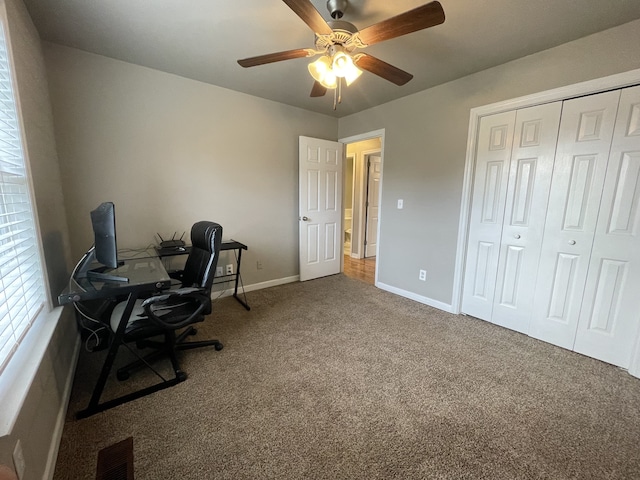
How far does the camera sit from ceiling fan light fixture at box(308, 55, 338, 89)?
1.61 metres

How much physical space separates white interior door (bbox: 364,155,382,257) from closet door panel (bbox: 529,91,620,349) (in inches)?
114

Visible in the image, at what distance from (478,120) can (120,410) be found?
139 inches

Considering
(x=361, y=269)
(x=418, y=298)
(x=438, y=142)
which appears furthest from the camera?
(x=361, y=269)

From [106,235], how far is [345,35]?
1.78 meters

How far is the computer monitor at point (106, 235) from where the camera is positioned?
1.51 m

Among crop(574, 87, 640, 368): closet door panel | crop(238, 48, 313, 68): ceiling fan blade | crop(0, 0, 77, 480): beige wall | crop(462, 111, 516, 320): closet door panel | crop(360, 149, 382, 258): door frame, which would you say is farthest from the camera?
crop(360, 149, 382, 258): door frame

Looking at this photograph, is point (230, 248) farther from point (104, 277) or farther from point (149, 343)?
point (104, 277)

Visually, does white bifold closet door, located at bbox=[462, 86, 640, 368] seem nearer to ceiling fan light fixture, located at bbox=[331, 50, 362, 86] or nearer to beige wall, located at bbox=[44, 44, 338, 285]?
ceiling fan light fixture, located at bbox=[331, 50, 362, 86]

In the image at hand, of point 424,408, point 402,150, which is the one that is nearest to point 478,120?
point 402,150

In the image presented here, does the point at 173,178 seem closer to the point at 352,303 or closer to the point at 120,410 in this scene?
the point at 120,410

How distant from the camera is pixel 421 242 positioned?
306cm

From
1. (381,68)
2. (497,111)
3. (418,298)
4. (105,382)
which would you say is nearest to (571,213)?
(497,111)

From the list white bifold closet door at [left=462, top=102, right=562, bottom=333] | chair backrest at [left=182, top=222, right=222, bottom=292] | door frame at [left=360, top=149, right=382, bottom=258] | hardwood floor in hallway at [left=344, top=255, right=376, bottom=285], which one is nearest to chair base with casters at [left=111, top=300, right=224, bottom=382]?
chair backrest at [left=182, top=222, right=222, bottom=292]

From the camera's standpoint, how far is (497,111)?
7.80ft
